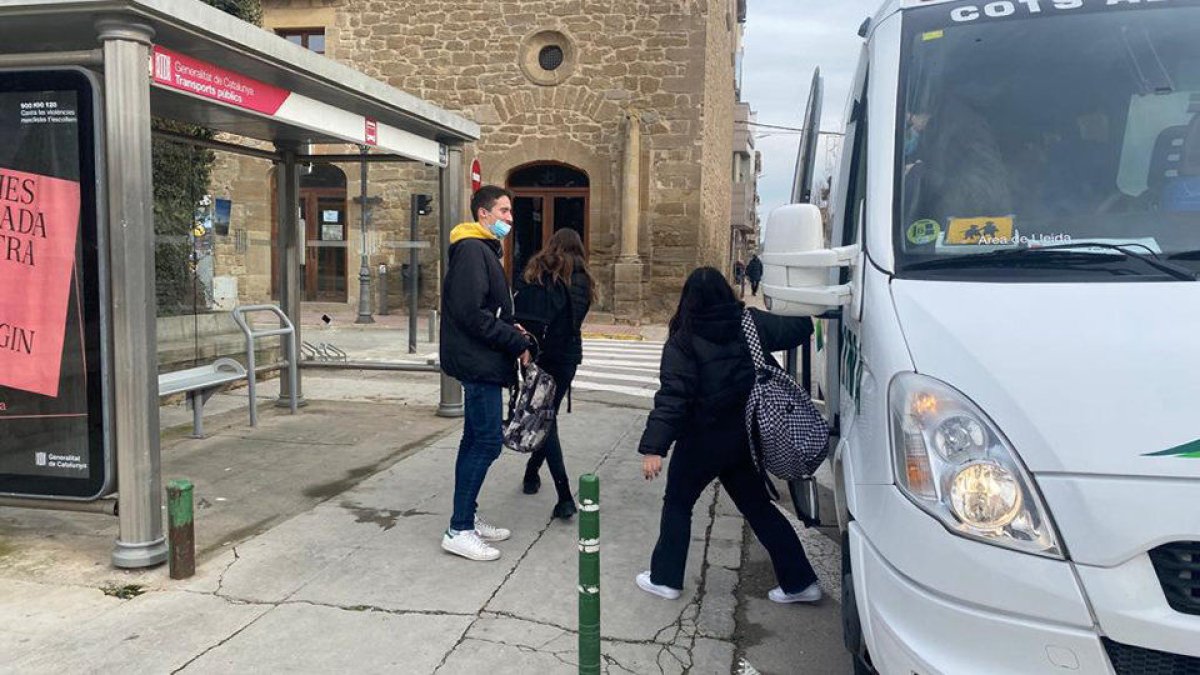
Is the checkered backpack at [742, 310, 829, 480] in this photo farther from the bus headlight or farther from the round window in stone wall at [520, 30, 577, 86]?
the round window in stone wall at [520, 30, 577, 86]

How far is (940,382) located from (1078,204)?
1.04 metres

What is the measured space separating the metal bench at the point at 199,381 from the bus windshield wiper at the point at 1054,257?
5420 mm

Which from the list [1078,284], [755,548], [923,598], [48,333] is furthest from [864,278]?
[48,333]

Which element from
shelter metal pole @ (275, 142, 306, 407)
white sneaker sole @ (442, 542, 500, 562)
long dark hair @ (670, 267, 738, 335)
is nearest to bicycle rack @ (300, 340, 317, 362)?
shelter metal pole @ (275, 142, 306, 407)

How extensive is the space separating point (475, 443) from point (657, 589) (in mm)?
1177

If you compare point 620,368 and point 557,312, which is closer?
point 557,312

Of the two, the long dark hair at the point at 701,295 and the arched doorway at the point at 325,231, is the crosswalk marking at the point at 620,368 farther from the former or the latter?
the arched doorway at the point at 325,231

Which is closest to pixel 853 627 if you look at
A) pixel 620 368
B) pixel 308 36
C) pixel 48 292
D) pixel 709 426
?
pixel 709 426

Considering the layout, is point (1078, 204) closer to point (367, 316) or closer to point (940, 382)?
point (940, 382)

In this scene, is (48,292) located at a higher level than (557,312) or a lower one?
higher

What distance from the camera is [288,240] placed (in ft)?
28.3

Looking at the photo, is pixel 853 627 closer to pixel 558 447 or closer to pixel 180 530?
pixel 558 447

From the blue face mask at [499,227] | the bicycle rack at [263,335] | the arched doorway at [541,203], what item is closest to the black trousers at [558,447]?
the blue face mask at [499,227]

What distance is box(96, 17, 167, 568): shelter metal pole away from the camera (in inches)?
161
